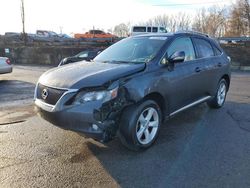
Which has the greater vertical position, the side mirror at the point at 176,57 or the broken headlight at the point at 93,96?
the side mirror at the point at 176,57

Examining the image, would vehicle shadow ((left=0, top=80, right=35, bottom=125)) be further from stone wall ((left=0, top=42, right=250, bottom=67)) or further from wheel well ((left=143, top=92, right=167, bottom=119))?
stone wall ((left=0, top=42, right=250, bottom=67))

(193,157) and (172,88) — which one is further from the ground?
(172,88)

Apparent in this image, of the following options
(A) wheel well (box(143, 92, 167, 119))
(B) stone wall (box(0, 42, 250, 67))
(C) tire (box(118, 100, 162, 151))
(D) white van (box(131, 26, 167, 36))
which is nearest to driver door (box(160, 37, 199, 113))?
(A) wheel well (box(143, 92, 167, 119))

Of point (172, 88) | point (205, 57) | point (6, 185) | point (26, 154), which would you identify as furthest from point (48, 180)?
point (205, 57)

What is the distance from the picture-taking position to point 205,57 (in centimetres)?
623

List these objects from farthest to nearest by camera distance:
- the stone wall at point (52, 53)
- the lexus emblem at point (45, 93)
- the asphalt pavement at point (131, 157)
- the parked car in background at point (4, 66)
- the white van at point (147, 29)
A: the white van at point (147, 29) < the stone wall at point (52, 53) < the parked car in background at point (4, 66) < the lexus emblem at point (45, 93) < the asphalt pavement at point (131, 157)

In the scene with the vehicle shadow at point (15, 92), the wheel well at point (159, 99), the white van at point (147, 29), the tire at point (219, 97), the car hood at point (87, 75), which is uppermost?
the white van at point (147, 29)

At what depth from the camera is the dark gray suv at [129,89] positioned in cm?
405

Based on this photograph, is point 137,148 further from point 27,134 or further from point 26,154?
point 27,134

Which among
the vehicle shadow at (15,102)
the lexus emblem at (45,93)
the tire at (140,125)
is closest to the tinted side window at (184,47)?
the tire at (140,125)

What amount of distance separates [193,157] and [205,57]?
2605mm

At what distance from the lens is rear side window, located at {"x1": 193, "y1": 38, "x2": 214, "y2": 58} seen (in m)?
6.04

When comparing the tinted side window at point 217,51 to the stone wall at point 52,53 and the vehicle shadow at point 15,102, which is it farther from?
the stone wall at point 52,53

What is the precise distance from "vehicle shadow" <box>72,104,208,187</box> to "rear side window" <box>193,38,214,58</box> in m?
1.54
